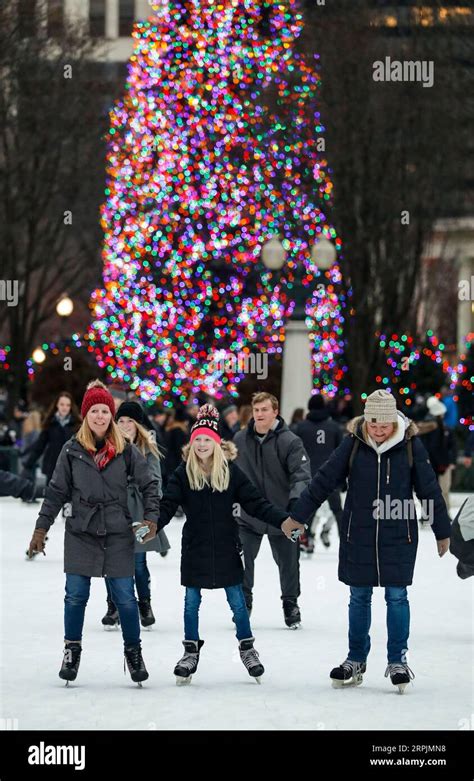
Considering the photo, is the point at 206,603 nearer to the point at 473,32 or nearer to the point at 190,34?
the point at 473,32

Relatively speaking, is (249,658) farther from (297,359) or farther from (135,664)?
(297,359)

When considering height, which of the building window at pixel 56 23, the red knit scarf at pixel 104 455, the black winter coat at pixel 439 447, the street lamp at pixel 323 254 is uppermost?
the building window at pixel 56 23

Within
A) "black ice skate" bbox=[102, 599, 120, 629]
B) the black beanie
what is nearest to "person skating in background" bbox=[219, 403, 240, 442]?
"black ice skate" bbox=[102, 599, 120, 629]

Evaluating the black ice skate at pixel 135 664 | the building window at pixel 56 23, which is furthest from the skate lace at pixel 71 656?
the building window at pixel 56 23

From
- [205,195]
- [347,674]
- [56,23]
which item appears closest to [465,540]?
[347,674]

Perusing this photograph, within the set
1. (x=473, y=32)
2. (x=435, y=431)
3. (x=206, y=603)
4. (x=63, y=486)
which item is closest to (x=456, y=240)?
(x=473, y=32)

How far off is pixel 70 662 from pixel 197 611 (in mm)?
680

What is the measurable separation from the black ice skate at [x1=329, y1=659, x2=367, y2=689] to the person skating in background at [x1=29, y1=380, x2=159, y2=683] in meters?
0.93

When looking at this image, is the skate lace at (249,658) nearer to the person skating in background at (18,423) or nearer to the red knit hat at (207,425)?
the red knit hat at (207,425)

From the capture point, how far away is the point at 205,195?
92.1ft

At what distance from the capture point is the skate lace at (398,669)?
8.74 meters

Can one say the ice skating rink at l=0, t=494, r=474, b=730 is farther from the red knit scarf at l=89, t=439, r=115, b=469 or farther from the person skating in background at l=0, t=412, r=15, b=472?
Answer: the person skating in background at l=0, t=412, r=15, b=472
